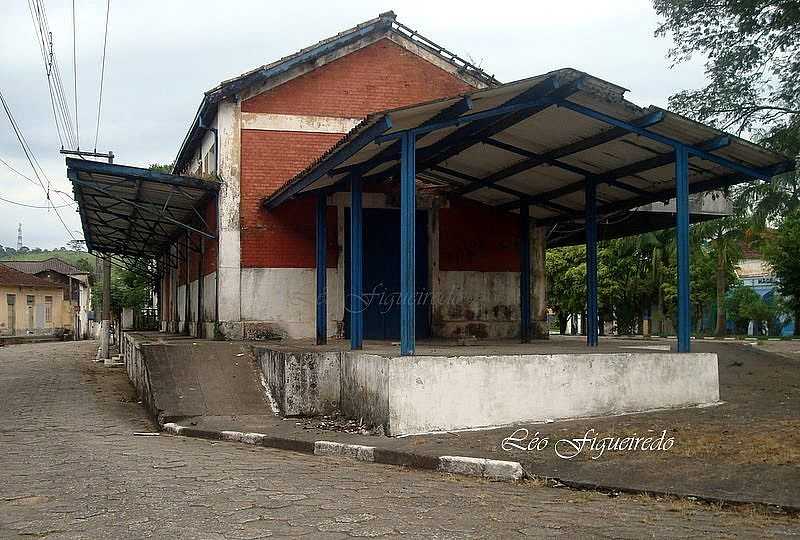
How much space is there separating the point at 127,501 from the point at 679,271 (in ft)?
25.5

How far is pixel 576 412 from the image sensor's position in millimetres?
9359

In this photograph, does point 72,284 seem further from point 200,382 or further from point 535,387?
point 535,387

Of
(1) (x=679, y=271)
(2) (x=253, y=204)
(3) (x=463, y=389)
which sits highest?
(2) (x=253, y=204)

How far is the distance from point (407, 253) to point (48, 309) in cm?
5548

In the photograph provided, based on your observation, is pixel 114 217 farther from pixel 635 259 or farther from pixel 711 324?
pixel 711 324

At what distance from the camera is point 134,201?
16.0 m

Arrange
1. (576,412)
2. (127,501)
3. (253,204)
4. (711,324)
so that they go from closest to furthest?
(127,501)
(576,412)
(253,204)
(711,324)

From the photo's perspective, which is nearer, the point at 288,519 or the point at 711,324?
the point at 288,519

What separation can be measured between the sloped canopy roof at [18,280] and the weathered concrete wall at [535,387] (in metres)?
50.3

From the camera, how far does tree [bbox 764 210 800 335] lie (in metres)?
35.7

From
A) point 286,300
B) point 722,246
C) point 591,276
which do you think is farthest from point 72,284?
point 591,276

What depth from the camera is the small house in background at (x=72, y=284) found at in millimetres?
62344

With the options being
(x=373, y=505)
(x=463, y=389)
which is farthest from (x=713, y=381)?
(x=373, y=505)

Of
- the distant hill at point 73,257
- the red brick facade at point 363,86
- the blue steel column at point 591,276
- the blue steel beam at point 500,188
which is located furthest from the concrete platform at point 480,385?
the distant hill at point 73,257
